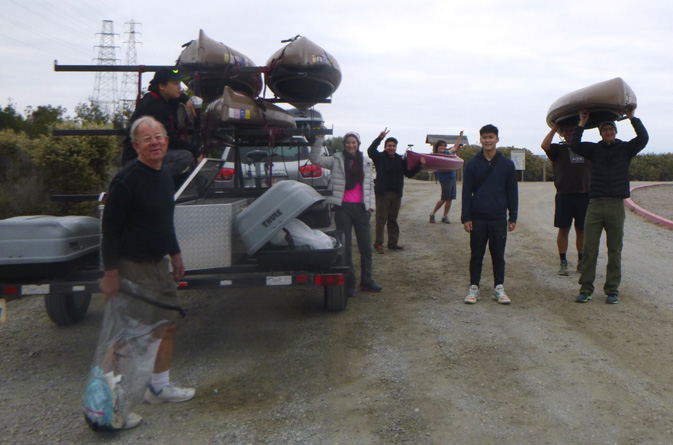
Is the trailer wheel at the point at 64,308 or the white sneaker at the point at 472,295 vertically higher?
the white sneaker at the point at 472,295

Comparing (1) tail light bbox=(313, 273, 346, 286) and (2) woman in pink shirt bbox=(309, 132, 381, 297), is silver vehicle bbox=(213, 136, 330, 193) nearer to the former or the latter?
(2) woman in pink shirt bbox=(309, 132, 381, 297)

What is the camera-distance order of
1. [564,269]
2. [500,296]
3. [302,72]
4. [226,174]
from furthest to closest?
[226,174], [564,269], [302,72], [500,296]

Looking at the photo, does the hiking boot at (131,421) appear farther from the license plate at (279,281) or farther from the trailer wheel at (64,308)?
the trailer wheel at (64,308)

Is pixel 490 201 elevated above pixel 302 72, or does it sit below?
below

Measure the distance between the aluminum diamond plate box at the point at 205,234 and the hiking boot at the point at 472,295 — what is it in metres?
2.73

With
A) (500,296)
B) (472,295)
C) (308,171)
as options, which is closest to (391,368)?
(472,295)

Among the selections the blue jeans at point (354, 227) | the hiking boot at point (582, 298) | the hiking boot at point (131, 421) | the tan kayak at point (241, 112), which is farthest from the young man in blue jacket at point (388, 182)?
the hiking boot at point (131, 421)

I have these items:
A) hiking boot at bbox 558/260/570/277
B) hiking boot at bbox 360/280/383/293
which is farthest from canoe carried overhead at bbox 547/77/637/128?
hiking boot at bbox 360/280/383/293

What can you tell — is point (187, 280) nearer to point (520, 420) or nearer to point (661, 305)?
point (520, 420)

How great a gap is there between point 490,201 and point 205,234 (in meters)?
3.11

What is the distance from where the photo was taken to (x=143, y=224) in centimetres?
334

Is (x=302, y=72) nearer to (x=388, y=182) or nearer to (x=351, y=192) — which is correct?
(x=351, y=192)

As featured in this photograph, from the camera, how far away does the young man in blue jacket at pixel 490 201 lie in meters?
5.85

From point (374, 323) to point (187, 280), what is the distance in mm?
1920
